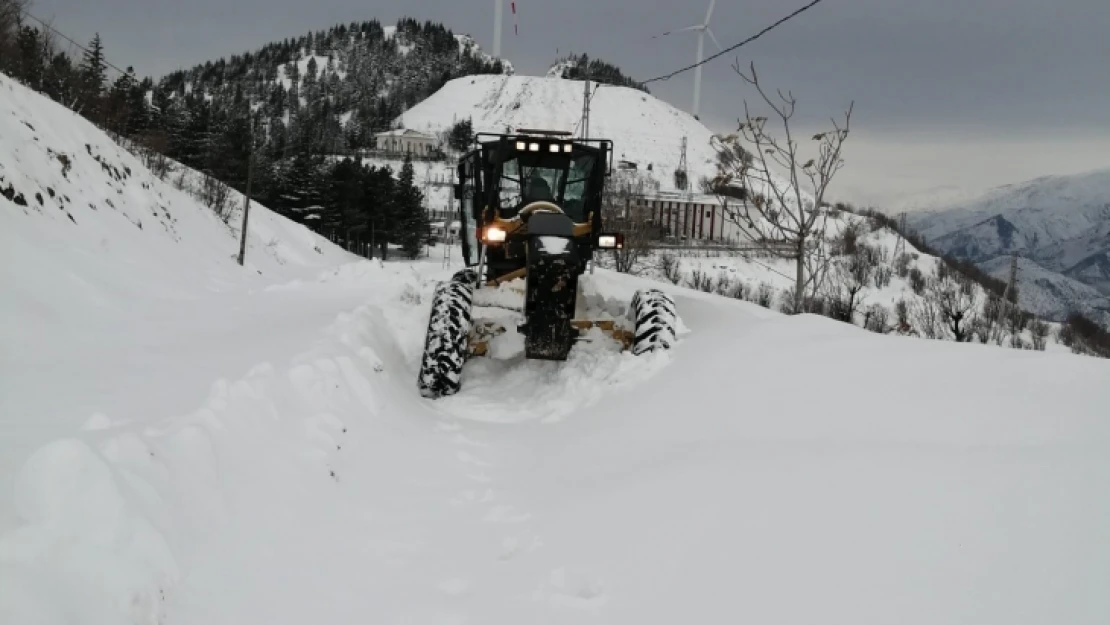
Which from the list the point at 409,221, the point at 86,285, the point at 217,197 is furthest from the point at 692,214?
the point at 86,285


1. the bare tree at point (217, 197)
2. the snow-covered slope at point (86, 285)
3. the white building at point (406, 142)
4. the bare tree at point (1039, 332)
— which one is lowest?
the bare tree at point (1039, 332)

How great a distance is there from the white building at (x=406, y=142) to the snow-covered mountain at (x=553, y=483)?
140805 mm

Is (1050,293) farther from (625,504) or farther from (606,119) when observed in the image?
(606,119)

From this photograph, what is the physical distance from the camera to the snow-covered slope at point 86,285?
13.2ft

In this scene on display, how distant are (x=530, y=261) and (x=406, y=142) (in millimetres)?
145430

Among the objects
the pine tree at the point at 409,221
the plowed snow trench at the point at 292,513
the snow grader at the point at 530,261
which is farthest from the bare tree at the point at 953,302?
the pine tree at the point at 409,221

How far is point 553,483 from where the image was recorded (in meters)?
4.82

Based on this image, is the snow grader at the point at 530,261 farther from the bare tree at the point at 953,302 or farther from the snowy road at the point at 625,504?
the bare tree at the point at 953,302

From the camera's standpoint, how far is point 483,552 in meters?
3.77

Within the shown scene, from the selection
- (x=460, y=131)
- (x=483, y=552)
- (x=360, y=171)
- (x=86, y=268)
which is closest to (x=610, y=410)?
(x=483, y=552)

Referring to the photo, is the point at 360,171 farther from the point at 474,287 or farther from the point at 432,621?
the point at 432,621

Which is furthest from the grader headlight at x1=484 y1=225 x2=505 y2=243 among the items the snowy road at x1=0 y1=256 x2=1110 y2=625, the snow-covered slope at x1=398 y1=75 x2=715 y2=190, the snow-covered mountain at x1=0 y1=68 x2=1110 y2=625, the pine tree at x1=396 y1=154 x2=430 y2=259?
the snow-covered slope at x1=398 y1=75 x2=715 y2=190

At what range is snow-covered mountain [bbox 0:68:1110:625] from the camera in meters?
2.47

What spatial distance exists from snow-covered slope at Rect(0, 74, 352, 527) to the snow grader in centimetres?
189
